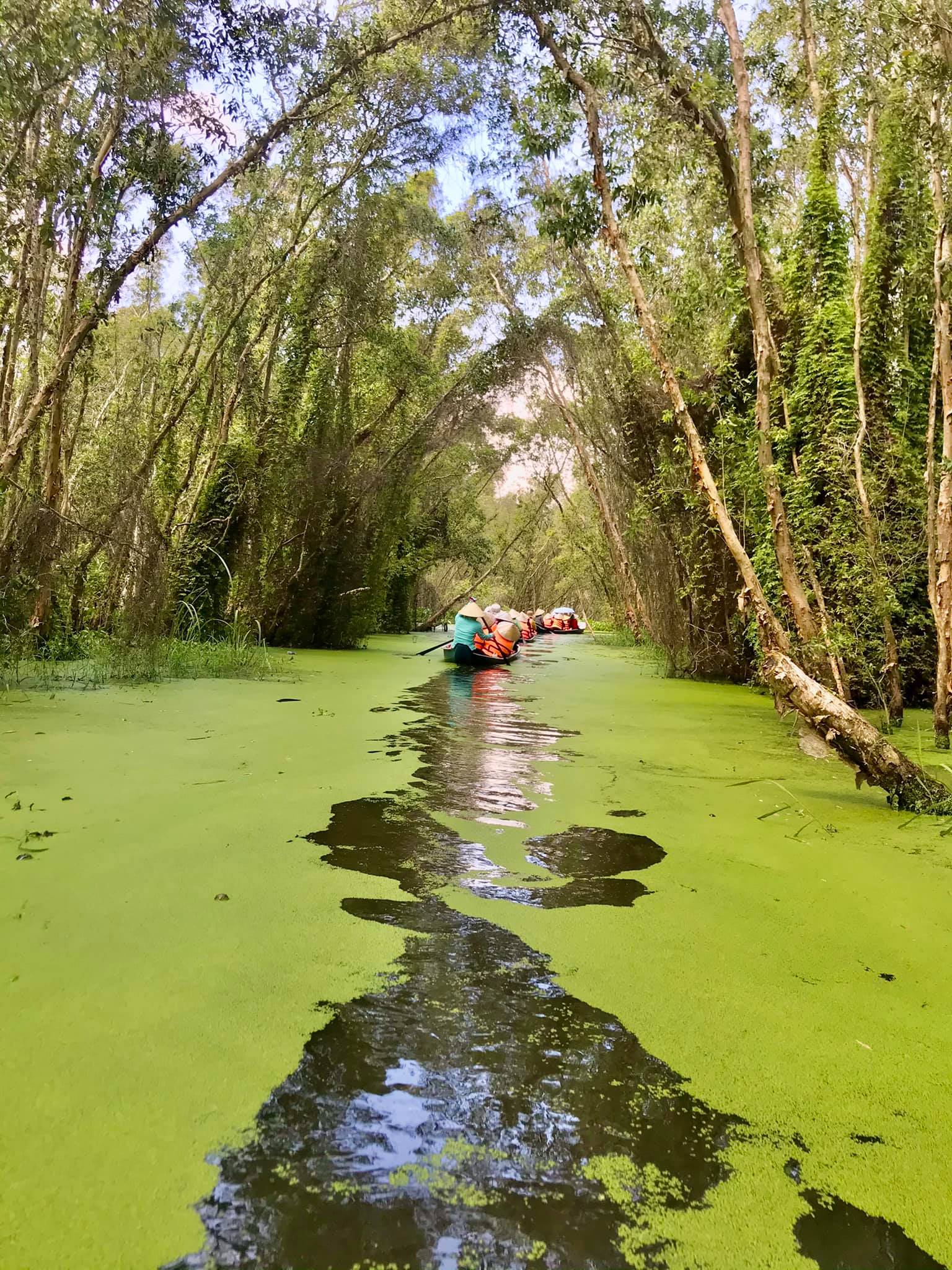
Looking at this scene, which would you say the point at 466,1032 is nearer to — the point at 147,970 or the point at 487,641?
the point at 147,970

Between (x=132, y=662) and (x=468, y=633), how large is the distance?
15.1 feet

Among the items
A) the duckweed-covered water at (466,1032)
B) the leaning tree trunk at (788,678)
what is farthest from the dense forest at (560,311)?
the duckweed-covered water at (466,1032)

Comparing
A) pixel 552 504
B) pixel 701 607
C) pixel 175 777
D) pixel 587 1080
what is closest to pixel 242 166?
pixel 175 777

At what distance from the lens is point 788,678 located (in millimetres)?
3447

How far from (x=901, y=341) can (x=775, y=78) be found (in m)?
2.11

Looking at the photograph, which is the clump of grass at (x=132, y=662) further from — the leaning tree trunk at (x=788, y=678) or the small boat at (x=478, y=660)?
the leaning tree trunk at (x=788, y=678)

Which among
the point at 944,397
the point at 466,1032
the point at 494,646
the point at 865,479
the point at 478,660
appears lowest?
the point at 466,1032

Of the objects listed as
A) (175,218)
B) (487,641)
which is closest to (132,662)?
(175,218)

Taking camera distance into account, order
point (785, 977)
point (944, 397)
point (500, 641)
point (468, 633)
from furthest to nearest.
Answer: point (500, 641)
point (468, 633)
point (944, 397)
point (785, 977)

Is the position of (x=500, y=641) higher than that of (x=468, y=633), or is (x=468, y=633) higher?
(x=468, y=633)

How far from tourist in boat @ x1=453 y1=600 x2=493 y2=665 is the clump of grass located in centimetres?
274

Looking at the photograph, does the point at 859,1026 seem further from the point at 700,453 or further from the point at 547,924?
the point at 700,453

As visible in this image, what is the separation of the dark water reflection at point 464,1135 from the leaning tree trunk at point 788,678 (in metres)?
2.12

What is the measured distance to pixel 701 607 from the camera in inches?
312
